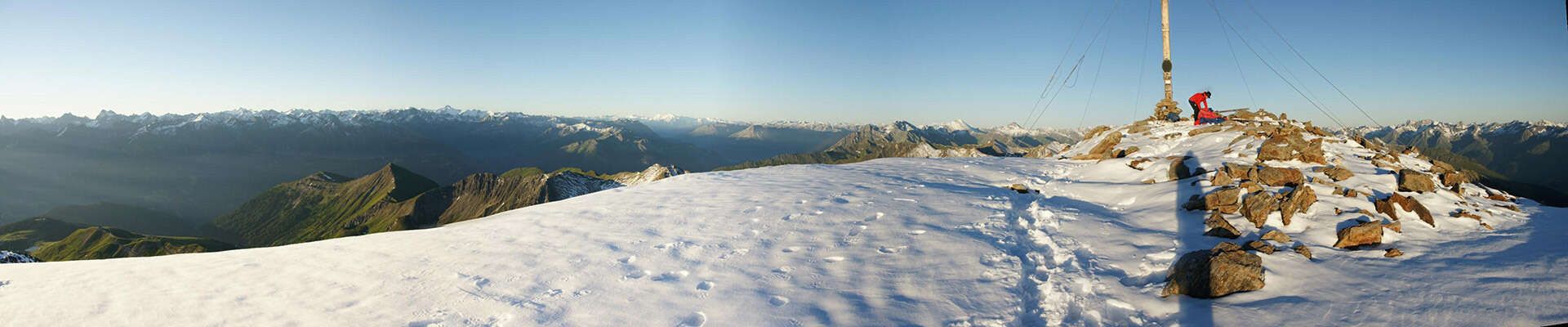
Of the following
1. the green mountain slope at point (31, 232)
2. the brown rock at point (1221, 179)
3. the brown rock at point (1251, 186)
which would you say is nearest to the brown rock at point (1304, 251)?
the brown rock at point (1251, 186)

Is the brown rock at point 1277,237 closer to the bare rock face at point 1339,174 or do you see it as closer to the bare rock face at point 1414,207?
the bare rock face at point 1414,207

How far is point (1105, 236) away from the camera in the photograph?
10117mm

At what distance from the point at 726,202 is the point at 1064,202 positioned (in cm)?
857

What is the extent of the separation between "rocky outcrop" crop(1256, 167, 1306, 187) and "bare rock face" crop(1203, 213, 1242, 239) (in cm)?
339

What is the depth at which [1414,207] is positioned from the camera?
9531 millimetres

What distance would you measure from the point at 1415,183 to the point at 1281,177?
2.05 meters

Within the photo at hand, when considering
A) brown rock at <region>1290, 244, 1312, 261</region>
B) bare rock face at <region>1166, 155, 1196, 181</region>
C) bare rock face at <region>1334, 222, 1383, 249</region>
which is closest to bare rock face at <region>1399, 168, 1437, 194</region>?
bare rock face at <region>1166, 155, 1196, 181</region>

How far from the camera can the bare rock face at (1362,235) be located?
8.22 m

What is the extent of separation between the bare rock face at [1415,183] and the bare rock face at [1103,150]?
9947 millimetres

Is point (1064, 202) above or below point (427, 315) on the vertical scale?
above

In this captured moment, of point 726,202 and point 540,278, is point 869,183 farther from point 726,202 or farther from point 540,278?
point 540,278

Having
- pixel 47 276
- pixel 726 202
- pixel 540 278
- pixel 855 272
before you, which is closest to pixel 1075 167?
pixel 726 202

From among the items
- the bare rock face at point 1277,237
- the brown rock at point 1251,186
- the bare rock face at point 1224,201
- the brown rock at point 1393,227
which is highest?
the brown rock at point 1251,186

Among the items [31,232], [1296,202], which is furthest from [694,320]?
[31,232]
